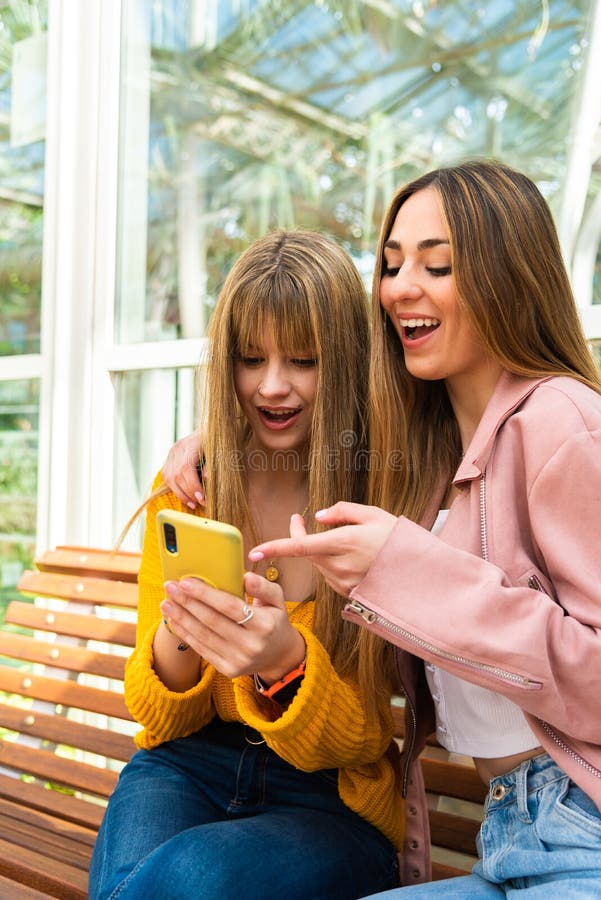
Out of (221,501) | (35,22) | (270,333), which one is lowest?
(221,501)

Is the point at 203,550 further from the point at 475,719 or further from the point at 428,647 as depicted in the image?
the point at 475,719

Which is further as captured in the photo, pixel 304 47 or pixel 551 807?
pixel 304 47

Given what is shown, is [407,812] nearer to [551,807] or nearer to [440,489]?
[551,807]

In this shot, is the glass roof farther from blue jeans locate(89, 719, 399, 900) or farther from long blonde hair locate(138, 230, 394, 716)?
blue jeans locate(89, 719, 399, 900)

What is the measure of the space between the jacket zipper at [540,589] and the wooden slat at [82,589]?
1.74 metres

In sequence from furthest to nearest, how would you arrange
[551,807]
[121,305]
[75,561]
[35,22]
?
[35,22] < [121,305] < [75,561] < [551,807]

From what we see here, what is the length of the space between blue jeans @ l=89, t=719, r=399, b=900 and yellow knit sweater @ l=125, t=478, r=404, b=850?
1.9 inches

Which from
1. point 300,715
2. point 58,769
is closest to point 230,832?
point 300,715

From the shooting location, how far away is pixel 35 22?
436cm

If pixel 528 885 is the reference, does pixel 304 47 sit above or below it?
above

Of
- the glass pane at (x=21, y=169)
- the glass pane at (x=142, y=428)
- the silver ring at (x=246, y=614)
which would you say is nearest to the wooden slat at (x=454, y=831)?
the silver ring at (x=246, y=614)

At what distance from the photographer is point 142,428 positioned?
402 centimetres

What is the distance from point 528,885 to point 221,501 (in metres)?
0.95

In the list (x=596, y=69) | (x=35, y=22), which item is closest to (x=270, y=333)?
(x=596, y=69)
